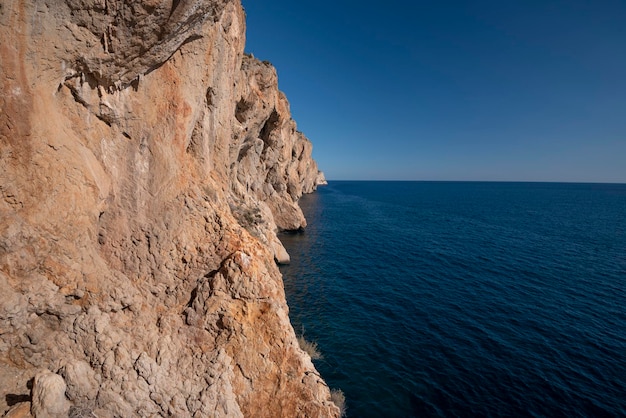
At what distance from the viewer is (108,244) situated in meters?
11.0

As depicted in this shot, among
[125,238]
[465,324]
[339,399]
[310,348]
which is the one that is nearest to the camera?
[125,238]

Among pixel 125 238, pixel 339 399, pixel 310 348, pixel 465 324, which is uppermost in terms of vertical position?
pixel 125 238

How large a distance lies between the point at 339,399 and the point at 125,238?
13065mm

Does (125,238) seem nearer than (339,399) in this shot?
Yes

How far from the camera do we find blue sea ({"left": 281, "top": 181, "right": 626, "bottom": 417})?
16.6 meters

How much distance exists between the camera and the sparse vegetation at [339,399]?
15.4m

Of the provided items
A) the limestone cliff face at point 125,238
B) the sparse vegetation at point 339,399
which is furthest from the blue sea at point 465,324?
the limestone cliff face at point 125,238

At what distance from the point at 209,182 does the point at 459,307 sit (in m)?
23.3

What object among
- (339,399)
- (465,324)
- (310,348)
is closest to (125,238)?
(339,399)

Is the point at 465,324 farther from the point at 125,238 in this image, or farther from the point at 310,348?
the point at 125,238

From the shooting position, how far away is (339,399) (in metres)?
15.9

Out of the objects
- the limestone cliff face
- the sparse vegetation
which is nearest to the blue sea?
the sparse vegetation

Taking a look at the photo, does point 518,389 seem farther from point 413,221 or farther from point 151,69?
point 413,221

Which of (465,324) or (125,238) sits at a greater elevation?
(125,238)
